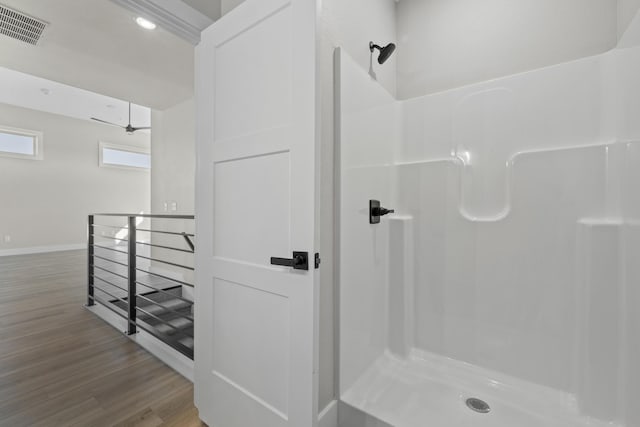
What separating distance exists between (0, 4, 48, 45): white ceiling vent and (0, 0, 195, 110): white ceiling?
5cm

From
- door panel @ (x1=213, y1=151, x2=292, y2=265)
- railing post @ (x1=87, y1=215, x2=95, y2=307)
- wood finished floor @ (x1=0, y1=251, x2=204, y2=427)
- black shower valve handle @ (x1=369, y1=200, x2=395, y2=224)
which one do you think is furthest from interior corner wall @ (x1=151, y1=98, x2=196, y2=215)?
black shower valve handle @ (x1=369, y1=200, x2=395, y2=224)

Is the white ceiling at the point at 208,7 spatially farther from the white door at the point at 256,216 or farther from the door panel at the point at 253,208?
the door panel at the point at 253,208

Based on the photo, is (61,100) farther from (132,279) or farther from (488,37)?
(488,37)

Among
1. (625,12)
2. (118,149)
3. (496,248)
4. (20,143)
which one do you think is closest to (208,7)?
(625,12)

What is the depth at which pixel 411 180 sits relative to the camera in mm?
1879

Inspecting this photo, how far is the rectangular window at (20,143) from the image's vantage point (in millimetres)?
5461

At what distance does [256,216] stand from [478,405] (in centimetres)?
148

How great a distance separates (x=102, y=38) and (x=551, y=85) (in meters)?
3.66

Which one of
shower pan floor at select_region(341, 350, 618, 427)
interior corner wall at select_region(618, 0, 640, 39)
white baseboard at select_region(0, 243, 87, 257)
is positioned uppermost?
interior corner wall at select_region(618, 0, 640, 39)

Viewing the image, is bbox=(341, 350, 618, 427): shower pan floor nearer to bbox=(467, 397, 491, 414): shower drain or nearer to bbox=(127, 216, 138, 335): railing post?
bbox=(467, 397, 491, 414): shower drain

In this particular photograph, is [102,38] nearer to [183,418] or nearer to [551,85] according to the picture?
[183,418]

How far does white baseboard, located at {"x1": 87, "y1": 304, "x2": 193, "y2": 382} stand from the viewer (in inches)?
77.5

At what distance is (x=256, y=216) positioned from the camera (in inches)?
49.6

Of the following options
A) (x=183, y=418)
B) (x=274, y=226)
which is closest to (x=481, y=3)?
(x=274, y=226)
